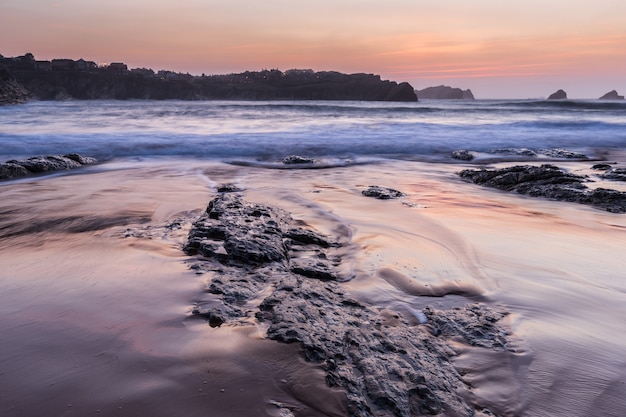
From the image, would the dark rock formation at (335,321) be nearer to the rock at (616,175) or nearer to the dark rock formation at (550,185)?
the dark rock formation at (550,185)

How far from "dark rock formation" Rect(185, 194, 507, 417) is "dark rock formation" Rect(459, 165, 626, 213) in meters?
3.93

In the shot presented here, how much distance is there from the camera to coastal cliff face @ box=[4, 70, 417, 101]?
290ft

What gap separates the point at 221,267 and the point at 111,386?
3.99 ft

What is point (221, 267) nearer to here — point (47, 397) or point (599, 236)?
point (47, 397)

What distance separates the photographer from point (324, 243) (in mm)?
3420

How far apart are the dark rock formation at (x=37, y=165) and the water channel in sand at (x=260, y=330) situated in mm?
2160

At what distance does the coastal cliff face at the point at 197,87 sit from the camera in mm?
88250

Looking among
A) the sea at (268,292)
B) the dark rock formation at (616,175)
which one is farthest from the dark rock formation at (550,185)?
the dark rock formation at (616,175)

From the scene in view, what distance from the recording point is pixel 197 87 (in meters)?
96.5

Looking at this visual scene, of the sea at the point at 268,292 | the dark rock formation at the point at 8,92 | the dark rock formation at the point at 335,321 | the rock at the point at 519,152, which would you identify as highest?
the dark rock formation at the point at 8,92

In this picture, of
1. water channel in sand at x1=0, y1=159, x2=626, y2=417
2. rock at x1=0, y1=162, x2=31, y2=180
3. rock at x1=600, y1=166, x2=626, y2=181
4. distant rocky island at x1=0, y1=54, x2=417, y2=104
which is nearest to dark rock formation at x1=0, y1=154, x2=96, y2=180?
rock at x1=0, y1=162, x2=31, y2=180

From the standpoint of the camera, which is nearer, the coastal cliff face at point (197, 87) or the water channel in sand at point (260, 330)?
the water channel in sand at point (260, 330)

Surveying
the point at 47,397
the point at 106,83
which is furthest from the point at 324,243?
the point at 106,83

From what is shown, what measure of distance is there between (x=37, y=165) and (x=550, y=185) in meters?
8.52
